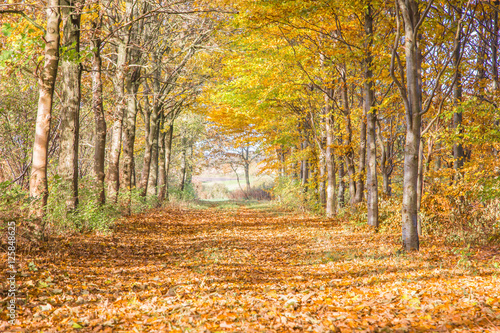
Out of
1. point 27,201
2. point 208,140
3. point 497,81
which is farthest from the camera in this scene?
point 208,140

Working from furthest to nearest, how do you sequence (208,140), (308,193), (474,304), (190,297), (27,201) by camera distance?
1. (208,140)
2. (308,193)
3. (27,201)
4. (190,297)
5. (474,304)

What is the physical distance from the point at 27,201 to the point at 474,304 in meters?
7.55

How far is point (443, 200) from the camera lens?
9.59 metres

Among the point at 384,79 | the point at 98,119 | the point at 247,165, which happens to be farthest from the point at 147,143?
the point at 247,165

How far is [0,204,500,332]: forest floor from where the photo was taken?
3.85 m

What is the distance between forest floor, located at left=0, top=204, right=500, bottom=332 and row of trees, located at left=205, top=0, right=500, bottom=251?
193cm

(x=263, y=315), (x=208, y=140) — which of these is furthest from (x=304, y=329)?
(x=208, y=140)

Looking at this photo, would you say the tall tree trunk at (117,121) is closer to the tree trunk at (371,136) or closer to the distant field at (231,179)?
the tree trunk at (371,136)

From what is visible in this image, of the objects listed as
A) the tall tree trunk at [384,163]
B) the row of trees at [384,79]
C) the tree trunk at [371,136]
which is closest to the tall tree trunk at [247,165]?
the row of trees at [384,79]

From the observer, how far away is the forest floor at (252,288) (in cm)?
385

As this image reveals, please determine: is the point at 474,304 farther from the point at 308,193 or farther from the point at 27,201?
the point at 308,193

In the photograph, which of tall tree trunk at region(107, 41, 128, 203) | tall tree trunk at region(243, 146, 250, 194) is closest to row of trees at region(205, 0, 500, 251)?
tall tree trunk at region(107, 41, 128, 203)

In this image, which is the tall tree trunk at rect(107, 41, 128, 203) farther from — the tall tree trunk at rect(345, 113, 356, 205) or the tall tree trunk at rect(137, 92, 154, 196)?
the tall tree trunk at rect(345, 113, 356, 205)

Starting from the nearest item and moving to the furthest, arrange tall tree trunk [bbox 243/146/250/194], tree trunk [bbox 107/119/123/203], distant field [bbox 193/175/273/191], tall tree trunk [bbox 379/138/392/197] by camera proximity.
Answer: tall tree trunk [bbox 379/138/392/197] → tree trunk [bbox 107/119/123/203] → tall tree trunk [bbox 243/146/250/194] → distant field [bbox 193/175/273/191]
